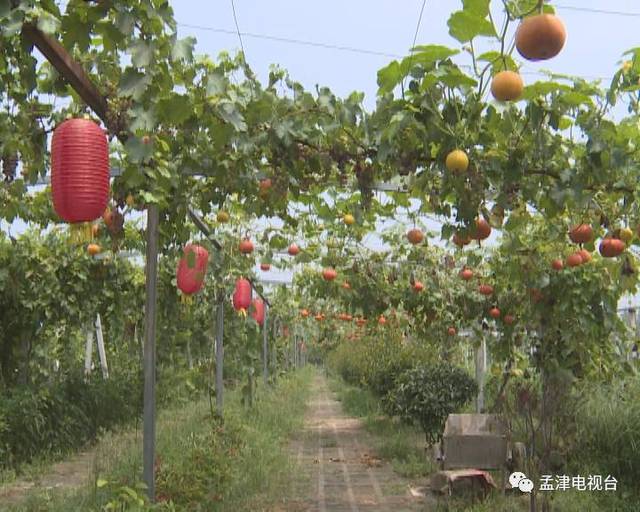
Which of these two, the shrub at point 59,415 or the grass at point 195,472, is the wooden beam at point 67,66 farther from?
the shrub at point 59,415

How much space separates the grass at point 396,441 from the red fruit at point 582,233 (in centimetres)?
369

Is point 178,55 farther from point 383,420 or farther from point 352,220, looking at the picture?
point 383,420

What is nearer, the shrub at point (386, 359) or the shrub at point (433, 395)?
the shrub at point (433, 395)

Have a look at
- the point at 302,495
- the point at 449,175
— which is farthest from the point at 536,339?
the point at 449,175

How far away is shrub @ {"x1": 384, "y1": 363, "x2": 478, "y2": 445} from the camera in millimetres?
8389

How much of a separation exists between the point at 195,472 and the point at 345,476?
2563 mm

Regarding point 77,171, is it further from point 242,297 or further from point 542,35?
point 242,297

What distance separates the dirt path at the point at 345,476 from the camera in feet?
20.1

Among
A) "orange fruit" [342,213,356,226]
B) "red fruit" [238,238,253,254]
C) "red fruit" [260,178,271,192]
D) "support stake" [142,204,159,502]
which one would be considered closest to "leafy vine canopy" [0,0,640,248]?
"red fruit" [260,178,271,192]

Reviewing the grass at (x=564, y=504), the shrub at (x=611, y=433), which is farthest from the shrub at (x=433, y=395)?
the grass at (x=564, y=504)

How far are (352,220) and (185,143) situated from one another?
1955mm

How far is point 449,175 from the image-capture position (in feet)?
12.1

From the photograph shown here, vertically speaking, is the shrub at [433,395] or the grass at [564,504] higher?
the shrub at [433,395]

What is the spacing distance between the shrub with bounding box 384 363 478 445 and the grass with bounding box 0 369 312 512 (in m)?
1.59
